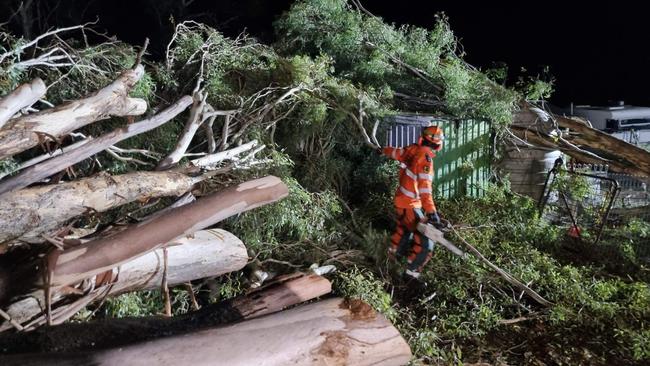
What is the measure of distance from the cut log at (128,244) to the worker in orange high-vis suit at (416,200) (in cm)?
338

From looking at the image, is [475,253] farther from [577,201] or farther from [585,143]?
[585,143]

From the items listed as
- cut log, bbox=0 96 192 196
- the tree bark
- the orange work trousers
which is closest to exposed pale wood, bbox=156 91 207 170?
cut log, bbox=0 96 192 196

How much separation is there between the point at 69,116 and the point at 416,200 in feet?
12.2

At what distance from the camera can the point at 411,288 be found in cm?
575

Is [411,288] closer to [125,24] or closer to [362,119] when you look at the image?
[362,119]

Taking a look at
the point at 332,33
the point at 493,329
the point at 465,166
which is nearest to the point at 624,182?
the point at 465,166

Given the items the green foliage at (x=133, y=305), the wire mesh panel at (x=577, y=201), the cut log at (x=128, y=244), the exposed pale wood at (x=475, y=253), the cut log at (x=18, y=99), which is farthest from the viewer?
the wire mesh panel at (x=577, y=201)

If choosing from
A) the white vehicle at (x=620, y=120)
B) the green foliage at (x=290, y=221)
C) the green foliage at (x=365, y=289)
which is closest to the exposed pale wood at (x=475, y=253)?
the green foliage at (x=365, y=289)

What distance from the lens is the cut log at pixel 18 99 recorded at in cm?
271

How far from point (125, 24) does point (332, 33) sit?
7805 mm

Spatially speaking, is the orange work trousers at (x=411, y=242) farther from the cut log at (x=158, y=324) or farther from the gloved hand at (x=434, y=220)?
the cut log at (x=158, y=324)

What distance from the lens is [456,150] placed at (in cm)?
767

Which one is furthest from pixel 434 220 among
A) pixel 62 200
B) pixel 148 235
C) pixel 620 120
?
pixel 620 120

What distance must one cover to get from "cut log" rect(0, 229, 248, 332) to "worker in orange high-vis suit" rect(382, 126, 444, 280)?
8.15 ft
